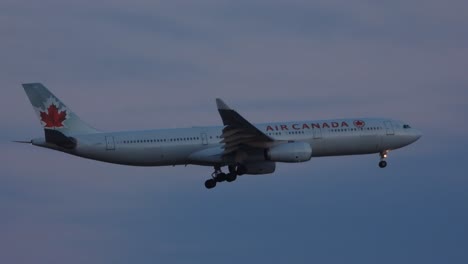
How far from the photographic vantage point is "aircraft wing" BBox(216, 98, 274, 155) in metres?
64.7

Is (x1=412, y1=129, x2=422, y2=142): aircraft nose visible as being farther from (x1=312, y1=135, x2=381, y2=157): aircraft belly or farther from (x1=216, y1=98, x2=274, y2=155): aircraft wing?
(x1=216, y1=98, x2=274, y2=155): aircraft wing

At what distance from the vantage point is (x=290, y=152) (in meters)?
67.4

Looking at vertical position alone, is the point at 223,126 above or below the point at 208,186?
above

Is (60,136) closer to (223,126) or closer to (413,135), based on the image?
(223,126)

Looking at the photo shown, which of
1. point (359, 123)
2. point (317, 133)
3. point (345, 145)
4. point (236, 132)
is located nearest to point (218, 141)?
point (236, 132)

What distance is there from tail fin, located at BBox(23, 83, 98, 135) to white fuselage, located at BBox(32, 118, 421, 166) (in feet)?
5.48

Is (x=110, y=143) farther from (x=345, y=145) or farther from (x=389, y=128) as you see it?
(x=389, y=128)

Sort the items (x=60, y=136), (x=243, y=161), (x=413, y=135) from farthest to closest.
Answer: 1. (x=413, y=135)
2. (x=243, y=161)
3. (x=60, y=136)

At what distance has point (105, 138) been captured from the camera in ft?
223

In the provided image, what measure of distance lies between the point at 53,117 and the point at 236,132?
14.7 meters

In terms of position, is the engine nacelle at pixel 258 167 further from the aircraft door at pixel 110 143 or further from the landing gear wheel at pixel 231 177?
the aircraft door at pixel 110 143

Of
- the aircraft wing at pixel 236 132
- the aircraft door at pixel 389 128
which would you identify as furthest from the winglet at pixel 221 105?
the aircraft door at pixel 389 128

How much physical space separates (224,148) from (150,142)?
18.5 feet

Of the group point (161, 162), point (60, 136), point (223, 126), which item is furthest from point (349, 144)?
point (60, 136)
